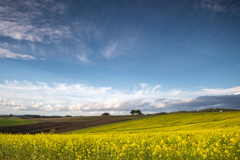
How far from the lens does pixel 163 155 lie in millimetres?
7145

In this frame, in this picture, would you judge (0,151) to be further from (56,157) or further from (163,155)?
(163,155)

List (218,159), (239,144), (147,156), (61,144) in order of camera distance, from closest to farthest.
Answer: (218,159) < (147,156) < (239,144) < (61,144)

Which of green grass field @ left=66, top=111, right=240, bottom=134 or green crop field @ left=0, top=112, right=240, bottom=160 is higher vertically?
green crop field @ left=0, top=112, right=240, bottom=160

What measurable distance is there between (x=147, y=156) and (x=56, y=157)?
5025 mm

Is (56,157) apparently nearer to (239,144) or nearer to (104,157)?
(104,157)

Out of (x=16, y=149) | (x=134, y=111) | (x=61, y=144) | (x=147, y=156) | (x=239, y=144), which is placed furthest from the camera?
(x=134, y=111)

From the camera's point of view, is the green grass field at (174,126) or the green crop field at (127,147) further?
the green grass field at (174,126)

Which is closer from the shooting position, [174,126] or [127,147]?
[127,147]

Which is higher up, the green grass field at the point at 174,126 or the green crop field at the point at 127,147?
the green crop field at the point at 127,147

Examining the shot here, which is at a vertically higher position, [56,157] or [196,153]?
[196,153]

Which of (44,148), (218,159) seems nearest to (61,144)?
(44,148)

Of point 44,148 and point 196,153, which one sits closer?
point 196,153

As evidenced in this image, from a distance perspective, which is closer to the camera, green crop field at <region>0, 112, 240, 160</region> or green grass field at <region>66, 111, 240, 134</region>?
green crop field at <region>0, 112, 240, 160</region>

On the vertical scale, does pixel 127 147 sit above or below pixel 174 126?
above
